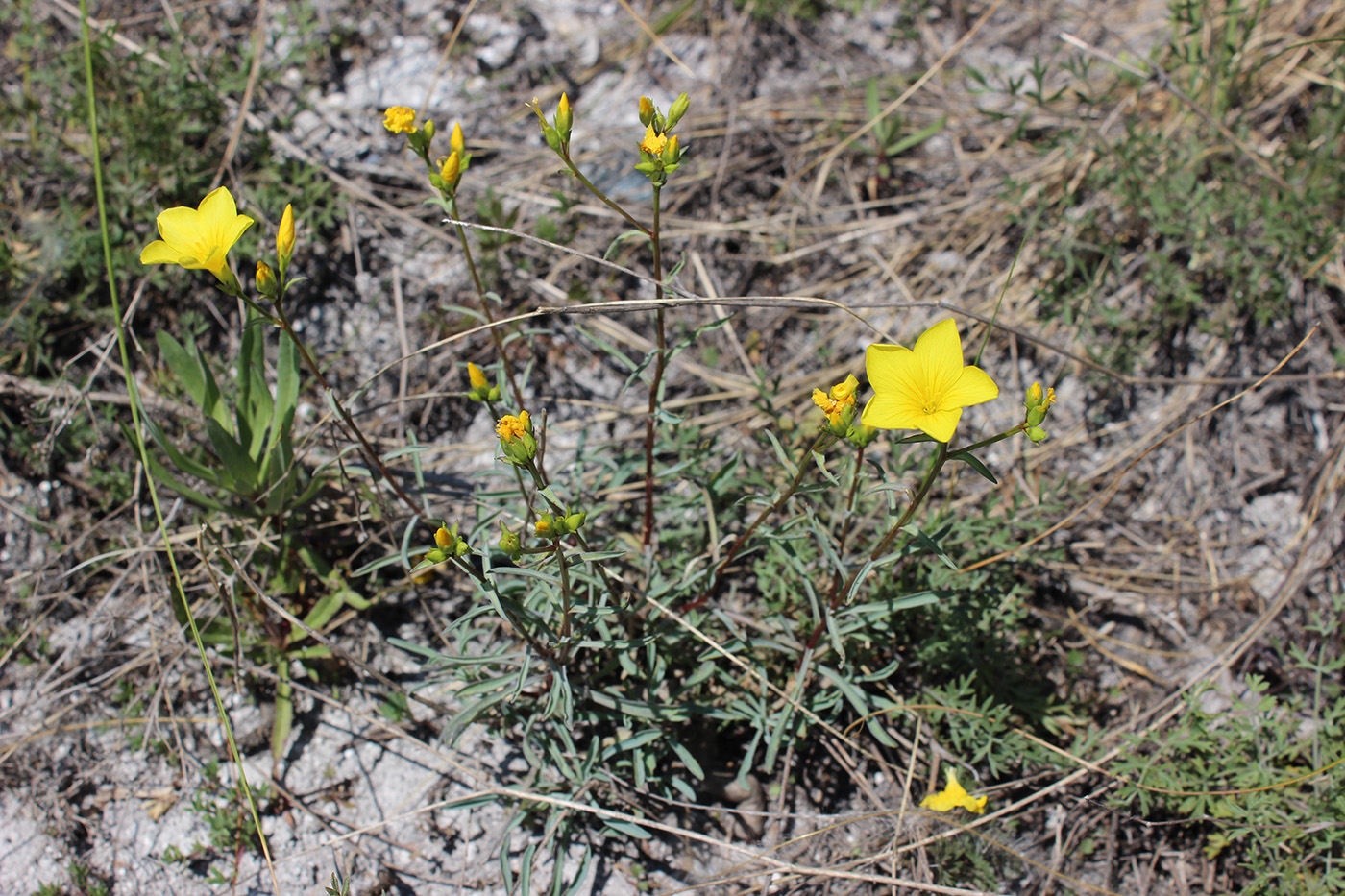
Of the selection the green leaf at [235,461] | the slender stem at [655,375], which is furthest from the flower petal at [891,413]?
the green leaf at [235,461]

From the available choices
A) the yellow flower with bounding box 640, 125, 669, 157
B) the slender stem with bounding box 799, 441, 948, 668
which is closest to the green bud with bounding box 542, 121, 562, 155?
the yellow flower with bounding box 640, 125, 669, 157

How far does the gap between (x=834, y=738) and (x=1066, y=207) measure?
8.03 feet

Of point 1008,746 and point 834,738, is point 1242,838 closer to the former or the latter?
point 1008,746

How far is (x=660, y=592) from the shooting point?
98.9 inches

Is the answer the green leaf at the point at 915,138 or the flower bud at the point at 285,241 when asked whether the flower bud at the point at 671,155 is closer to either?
the flower bud at the point at 285,241

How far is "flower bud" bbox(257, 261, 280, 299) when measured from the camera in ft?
6.07

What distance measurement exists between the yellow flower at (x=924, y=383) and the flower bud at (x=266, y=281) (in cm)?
137

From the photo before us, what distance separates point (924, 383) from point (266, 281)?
1540mm

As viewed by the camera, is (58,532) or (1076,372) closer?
(58,532)

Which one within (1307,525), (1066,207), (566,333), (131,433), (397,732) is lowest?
(397,732)

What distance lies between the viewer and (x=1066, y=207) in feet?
11.5

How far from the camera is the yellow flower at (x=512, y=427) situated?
1794mm

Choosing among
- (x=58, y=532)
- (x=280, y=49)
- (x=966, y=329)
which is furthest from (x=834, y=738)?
(x=280, y=49)

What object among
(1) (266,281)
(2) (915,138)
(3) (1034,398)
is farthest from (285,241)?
(2) (915,138)
